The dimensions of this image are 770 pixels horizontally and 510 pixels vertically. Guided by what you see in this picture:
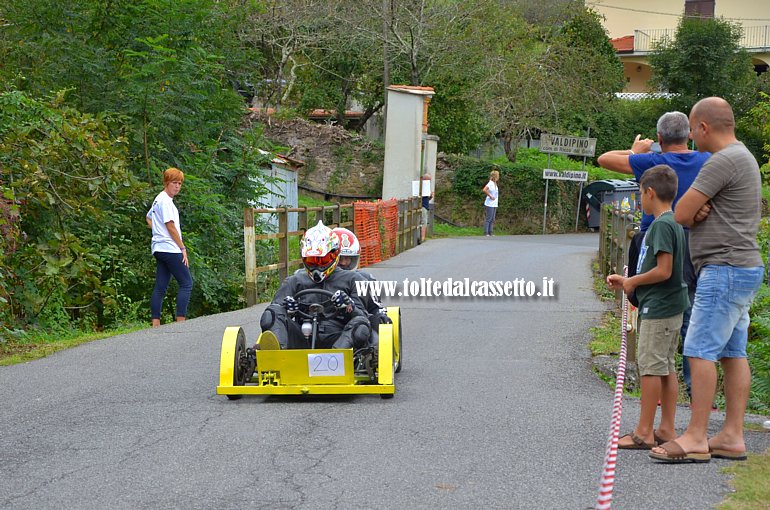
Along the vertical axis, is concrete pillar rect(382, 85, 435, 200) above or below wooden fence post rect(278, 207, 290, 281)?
above

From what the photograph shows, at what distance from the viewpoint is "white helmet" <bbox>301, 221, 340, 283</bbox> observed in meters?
8.50

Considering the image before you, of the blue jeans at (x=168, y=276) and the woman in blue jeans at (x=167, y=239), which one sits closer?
the woman in blue jeans at (x=167, y=239)

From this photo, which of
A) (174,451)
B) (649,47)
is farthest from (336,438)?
(649,47)

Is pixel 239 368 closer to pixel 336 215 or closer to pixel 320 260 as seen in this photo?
pixel 320 260

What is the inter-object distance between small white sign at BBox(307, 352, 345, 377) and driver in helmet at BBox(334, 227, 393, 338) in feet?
2.10

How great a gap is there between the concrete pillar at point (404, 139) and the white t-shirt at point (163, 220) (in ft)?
55.4

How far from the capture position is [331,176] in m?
38.8

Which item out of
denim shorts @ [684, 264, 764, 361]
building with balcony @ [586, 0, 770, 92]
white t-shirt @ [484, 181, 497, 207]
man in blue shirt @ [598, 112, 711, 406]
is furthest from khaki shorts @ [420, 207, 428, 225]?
building with balcony @ [586, 0, 770, 92]

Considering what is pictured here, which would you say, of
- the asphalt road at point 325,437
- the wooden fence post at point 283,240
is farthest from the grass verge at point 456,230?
the asphalt road at point 325,437

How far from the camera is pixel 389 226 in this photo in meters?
23.6

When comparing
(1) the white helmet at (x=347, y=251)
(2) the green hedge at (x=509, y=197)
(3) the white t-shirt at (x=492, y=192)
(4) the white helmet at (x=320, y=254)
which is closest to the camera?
(4) the white helmet at (x=320, y=254)

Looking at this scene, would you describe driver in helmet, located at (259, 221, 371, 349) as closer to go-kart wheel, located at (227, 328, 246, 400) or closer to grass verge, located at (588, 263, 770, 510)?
go-kart wheel, located at (227, 328, 246, 400)

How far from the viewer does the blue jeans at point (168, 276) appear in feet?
39.4

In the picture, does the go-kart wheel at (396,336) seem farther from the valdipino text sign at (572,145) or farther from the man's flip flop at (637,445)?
the valdipino text sign at (572,145)
